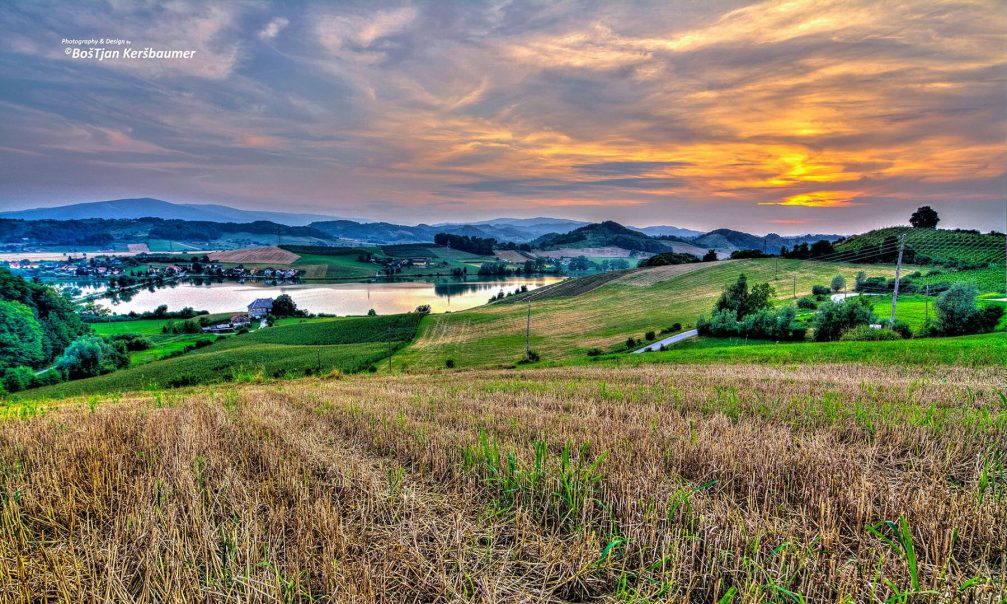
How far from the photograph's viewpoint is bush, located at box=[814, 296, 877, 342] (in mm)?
52406

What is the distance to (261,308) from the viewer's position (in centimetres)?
13425

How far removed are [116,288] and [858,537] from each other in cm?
26841

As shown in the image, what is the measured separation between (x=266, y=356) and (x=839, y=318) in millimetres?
83546

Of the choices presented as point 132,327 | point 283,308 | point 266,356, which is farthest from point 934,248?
point 132,327

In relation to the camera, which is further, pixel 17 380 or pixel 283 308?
pixel 283 308

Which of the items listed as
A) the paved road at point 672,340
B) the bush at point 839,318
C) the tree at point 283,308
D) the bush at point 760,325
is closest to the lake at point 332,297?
the tree at point 283,308

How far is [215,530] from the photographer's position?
3.40 m

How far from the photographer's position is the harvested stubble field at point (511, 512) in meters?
2.82

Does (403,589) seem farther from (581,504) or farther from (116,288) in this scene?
(116,288)

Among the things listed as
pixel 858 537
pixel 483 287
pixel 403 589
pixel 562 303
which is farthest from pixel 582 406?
pixel 483 287

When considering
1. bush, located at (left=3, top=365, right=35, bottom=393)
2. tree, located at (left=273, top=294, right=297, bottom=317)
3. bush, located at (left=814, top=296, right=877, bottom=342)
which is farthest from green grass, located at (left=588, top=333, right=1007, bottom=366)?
tree, located at (left=273, top=294, right=297, bottom=317)

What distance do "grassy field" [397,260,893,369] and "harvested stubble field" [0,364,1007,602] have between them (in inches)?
2095

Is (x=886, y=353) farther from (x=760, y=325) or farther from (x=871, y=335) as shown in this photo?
(x=760, y=325)

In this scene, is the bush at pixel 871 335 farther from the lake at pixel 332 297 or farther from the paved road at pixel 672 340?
the lake at pixel 332 297
